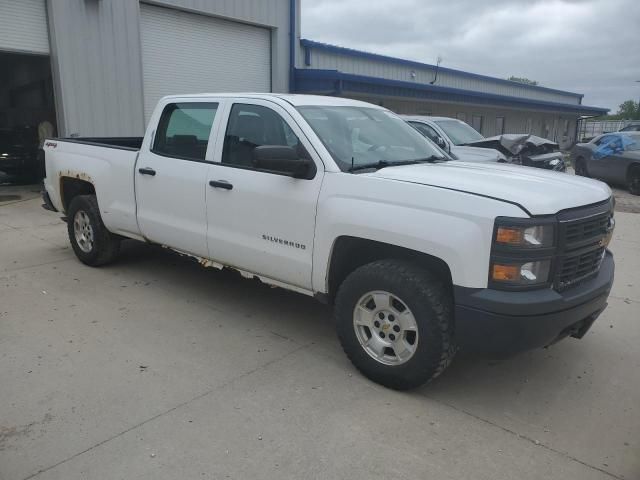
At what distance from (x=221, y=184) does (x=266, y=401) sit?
181cm

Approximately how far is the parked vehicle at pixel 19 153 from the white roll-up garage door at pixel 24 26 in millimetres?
2359

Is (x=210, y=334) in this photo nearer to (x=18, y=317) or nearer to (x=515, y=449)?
(x=18, y=317)

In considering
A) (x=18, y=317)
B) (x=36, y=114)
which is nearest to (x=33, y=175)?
(x=36, y=114)

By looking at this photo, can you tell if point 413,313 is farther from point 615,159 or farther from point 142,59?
point 615,159

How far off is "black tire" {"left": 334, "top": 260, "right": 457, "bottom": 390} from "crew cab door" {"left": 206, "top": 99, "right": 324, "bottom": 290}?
18.3 inches

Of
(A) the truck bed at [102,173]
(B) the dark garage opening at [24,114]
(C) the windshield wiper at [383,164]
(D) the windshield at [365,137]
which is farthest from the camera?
(B) the dark garage opening at [24,114]

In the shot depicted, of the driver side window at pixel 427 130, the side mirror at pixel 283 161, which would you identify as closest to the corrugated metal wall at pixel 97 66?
the driver side window at pixel 427 130

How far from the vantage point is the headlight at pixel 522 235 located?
3.04 meters

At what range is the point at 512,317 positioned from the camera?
306 cm

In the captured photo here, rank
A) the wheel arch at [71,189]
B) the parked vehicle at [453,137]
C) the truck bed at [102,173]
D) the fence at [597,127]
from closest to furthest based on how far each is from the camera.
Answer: the truck bed at [102,173] → the wheel arch at [71,189] → the parked vehicle at [453,137] → the fence at [597,127]

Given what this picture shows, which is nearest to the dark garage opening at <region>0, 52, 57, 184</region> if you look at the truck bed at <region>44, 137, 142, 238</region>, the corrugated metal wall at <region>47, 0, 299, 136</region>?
the corrugated metal wall at <region>47, 0, 299, 136</region>

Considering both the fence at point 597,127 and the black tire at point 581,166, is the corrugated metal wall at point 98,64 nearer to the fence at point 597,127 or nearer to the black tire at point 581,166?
the black tire at point 581,166

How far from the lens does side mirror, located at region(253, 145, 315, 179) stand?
376 cm

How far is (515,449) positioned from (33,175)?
41.4 feet
